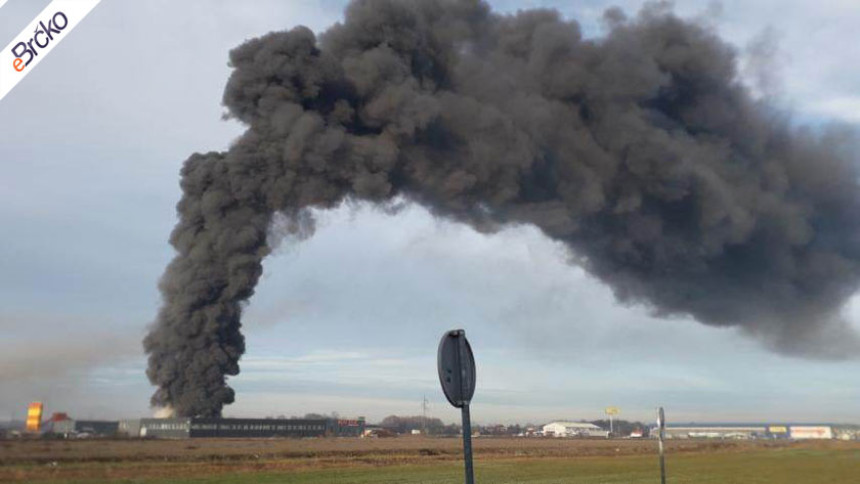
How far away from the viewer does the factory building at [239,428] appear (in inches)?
778

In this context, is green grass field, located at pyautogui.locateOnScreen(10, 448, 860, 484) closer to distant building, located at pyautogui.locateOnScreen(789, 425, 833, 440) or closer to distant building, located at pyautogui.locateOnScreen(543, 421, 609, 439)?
distant building, located at pyautogui.locateOnScreen(789, 425, 833, 440)

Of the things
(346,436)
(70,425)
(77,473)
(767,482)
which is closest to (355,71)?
(346,436)

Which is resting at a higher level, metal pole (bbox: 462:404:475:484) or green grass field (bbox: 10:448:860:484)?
metal pole (bbox: 462:404:475:484)

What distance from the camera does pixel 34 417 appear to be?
6.68 meters

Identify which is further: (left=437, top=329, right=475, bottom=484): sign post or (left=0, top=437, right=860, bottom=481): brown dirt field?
(left=0, top=437, right=860, bottom=481): brown dirt field

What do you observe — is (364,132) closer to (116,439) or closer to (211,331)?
(211,331)

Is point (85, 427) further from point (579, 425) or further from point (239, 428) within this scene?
point (579, 425)

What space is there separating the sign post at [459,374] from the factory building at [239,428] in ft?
37.5

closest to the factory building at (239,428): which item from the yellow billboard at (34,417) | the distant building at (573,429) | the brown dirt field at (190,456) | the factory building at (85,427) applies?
the brown dirt field at (190,456)

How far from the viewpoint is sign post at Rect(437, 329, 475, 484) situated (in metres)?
5.61

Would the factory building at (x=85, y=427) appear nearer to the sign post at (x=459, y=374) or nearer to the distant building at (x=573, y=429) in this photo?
the sign post at (x=459, y=374)

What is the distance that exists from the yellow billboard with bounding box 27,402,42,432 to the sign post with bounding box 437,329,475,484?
11.9 ft

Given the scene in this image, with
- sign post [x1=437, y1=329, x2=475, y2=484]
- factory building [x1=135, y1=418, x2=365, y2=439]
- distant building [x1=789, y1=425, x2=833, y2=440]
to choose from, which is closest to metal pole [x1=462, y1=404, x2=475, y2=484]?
sign post [x1=437, y1=329, x2=475, y2=484]

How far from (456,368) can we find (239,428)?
23.9m
